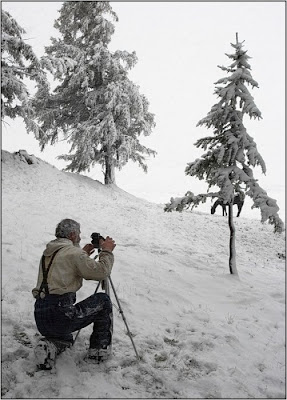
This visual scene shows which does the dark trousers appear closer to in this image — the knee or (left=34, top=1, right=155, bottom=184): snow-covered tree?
the knee

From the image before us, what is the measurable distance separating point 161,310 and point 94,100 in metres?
16.7

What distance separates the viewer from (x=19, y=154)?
19.0 metres

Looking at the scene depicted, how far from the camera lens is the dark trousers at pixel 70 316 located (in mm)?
4344

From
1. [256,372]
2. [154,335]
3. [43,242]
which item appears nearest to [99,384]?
[154,335]

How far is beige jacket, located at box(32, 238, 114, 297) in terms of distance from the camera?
432 centimetres

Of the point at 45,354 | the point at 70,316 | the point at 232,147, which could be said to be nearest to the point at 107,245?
the point at 70,316

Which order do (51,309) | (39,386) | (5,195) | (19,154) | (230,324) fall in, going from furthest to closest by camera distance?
(19,154) → (5,195) → (230,324) → (51,309) → (39,386)

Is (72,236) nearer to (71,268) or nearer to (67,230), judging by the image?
(67,230)

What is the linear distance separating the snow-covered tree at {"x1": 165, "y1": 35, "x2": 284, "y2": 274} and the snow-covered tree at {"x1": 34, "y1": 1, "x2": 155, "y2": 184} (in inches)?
384

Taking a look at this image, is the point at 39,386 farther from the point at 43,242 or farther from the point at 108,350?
the point at 43,242

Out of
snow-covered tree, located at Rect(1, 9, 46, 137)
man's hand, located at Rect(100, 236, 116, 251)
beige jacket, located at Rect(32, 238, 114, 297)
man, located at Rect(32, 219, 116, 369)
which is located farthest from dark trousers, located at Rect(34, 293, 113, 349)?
snow-covered tree, located at Rect(1, 9, 46, 137)

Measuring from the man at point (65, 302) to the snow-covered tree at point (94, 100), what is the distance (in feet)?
51.6

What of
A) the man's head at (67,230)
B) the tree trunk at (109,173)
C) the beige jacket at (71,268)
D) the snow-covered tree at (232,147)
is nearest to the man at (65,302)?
the beige jacket at (71,268)

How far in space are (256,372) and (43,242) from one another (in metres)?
7.33
